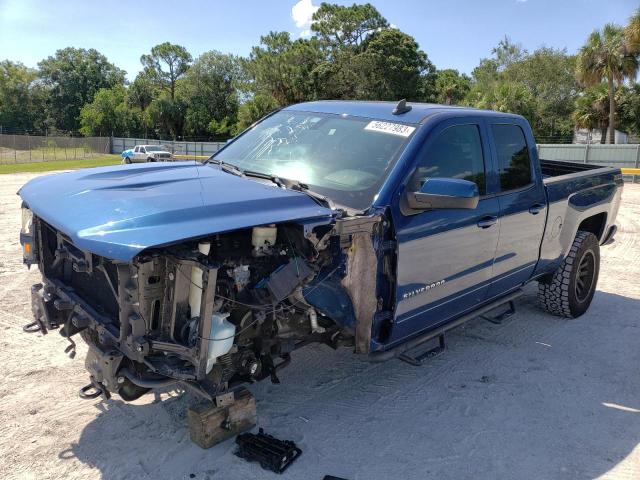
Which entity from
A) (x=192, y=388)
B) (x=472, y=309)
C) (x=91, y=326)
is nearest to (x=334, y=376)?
(x=472, y=309)

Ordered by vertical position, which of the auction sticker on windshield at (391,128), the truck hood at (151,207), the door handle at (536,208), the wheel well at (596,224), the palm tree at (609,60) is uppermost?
the palm tree at (609,60)

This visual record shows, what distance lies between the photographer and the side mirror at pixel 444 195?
10.7ft

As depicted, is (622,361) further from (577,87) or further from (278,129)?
(577,87)

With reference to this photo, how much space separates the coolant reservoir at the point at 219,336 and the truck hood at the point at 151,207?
53 cm

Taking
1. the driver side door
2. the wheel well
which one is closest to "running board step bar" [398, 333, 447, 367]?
the driver side door

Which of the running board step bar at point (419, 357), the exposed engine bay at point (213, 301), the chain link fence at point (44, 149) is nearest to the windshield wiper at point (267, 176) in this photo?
the exposed engine bay at point (213, 301)

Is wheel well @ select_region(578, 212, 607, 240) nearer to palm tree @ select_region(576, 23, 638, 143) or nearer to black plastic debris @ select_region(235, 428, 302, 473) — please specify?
black plastic debris @ select_region(235, 428, 302, 473)

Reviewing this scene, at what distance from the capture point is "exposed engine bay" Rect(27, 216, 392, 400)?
2.68m

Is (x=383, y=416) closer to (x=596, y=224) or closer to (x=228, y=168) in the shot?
(x=228, y=168)

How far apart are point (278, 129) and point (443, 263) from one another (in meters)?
1.72

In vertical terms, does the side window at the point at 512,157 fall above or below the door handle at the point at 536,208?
above

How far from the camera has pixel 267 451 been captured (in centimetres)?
311

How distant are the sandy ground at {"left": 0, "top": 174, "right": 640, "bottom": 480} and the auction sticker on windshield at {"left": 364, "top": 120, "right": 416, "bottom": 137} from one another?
1.88 metres

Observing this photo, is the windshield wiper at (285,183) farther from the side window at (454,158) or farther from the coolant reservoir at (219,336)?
the coolant reservoir at (219,336)
